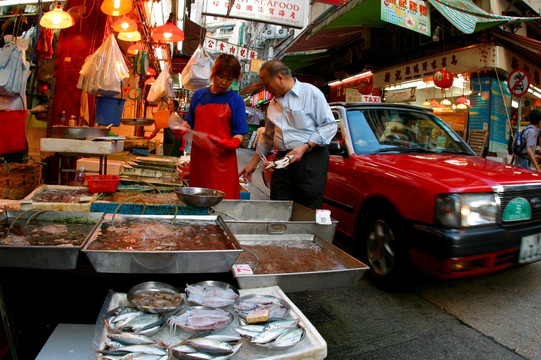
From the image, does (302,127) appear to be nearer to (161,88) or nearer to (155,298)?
(155,298)

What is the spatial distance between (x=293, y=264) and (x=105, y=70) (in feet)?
16.3

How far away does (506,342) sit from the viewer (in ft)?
9.00

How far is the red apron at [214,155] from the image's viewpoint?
12.6 feet

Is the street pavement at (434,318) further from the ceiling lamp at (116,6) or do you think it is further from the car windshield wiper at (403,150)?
the ceiling lamp at (116,6)

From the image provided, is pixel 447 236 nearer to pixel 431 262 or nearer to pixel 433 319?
pixel 431 262

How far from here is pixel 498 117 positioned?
9820 millimetres

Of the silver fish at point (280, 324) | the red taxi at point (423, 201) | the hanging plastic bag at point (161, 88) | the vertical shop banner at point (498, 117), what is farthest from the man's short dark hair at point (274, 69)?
the vertical shop banner at point (498, 117)

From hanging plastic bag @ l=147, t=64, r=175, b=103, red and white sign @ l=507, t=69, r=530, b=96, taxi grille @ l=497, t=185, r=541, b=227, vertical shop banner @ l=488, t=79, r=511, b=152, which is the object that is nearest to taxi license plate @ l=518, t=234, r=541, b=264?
taxi grille @ l=497, t=185, r=541, b=227

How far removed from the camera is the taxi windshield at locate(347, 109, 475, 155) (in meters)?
4.44

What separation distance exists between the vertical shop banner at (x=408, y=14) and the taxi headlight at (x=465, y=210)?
5374 mm

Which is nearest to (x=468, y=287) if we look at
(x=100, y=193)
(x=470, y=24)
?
(x=100, y=193)

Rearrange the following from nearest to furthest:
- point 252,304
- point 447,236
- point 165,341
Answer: point 165,341 → point 252,304 → point 447,236

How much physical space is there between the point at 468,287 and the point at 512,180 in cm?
118

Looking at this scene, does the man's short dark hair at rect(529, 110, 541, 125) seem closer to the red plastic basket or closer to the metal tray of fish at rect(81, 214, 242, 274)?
the metal tray of fish at rect(81, 214, 242, 274)
